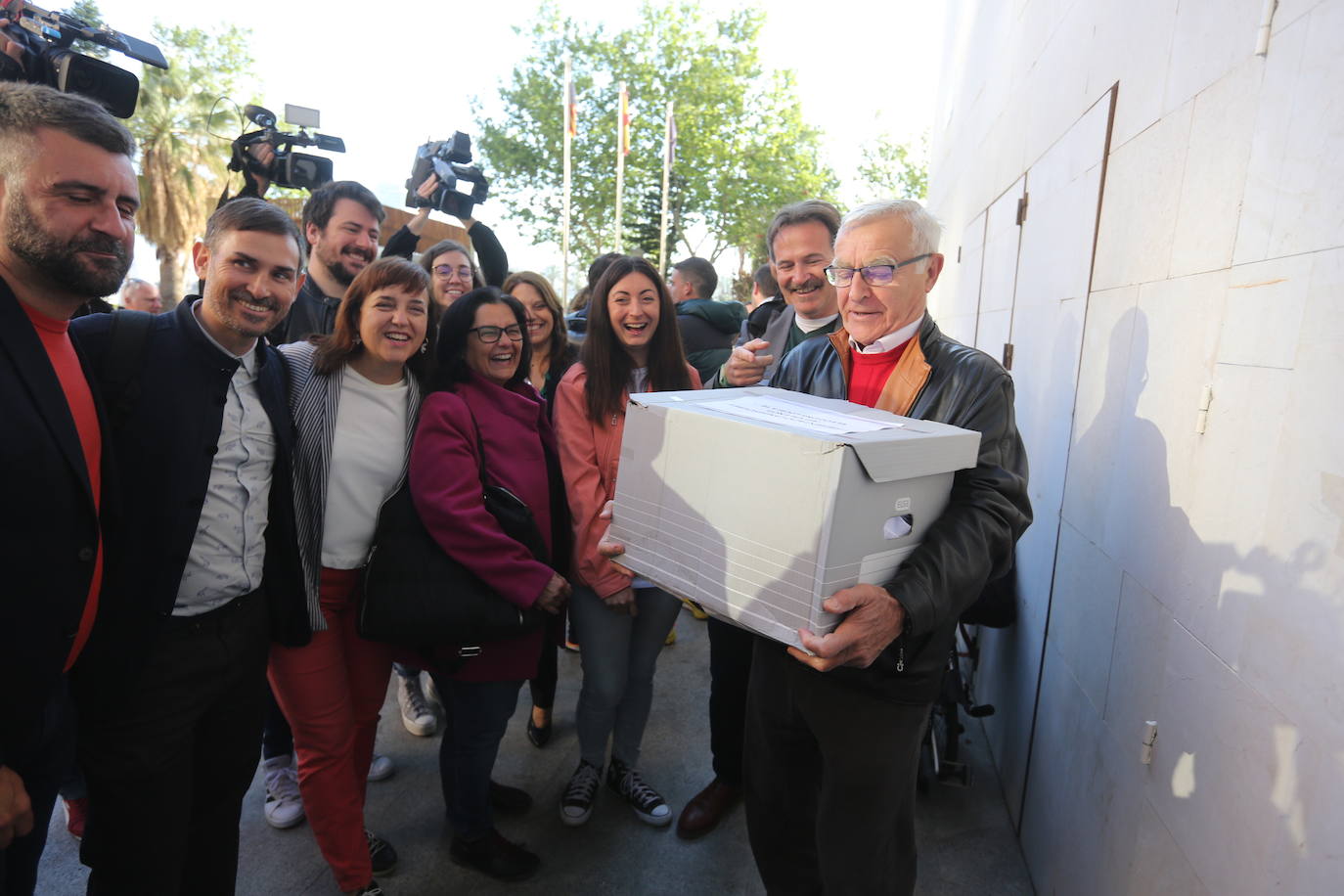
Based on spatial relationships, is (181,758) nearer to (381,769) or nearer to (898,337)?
(381,769)

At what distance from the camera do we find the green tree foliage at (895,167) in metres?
33.1

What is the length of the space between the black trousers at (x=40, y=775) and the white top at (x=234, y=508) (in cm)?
29

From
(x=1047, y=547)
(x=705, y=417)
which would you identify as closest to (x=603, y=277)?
(x=705, y=417)

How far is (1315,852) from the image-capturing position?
1.11 m

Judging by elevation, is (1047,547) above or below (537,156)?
below

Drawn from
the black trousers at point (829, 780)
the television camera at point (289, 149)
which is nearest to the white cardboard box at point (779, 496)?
the black trousers at point (829, 780)

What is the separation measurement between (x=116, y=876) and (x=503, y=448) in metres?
1.43

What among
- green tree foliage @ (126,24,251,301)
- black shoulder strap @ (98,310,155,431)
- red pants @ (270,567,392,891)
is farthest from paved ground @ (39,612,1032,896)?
green tree foliage @ (126,24,251,301)

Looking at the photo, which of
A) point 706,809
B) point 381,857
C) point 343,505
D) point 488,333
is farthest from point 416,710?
point 488,333

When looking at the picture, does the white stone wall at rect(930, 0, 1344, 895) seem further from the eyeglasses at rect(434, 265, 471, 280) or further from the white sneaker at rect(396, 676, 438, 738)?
the eyeglasses at rect(434, 265, 471, 280)

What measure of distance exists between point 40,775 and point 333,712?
738 mm

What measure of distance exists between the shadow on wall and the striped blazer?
2.23 meters

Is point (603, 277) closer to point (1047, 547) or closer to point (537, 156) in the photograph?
point (1047, 547)

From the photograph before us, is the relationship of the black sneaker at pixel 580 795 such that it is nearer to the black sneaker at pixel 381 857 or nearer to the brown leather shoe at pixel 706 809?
the brown leather shoe at pixel 706 809
